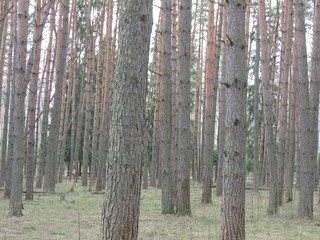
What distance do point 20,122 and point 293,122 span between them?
37.5 feet

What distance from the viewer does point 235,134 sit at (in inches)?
237

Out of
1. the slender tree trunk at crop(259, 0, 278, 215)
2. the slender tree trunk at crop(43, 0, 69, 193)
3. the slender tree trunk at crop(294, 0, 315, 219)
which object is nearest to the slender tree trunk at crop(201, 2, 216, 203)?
the slender tree trunk at crop(259, 0, 278, 215)

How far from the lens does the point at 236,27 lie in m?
6.14

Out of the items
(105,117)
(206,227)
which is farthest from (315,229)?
(105,117)

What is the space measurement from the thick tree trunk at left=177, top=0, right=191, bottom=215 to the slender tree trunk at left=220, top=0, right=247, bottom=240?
13.2ft

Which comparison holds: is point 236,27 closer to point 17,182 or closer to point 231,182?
point 231,182

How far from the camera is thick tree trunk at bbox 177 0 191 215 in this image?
10.1 metres

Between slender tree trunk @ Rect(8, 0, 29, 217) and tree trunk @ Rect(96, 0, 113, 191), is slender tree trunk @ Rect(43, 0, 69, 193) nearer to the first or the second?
tree trunk @ Rect(96, 0, 113, 191)

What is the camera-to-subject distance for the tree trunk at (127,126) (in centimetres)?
425

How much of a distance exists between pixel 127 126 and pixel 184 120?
5.94 metres

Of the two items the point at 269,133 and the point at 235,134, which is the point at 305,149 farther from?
the point at 235,134

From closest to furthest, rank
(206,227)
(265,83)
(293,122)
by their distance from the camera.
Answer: (206,227)
(265,83)
(293,122)

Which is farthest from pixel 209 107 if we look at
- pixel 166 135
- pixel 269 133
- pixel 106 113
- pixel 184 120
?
pixel 106 113

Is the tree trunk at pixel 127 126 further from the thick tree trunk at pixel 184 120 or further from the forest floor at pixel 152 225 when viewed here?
the thick tree trunk at pixel 184 120
